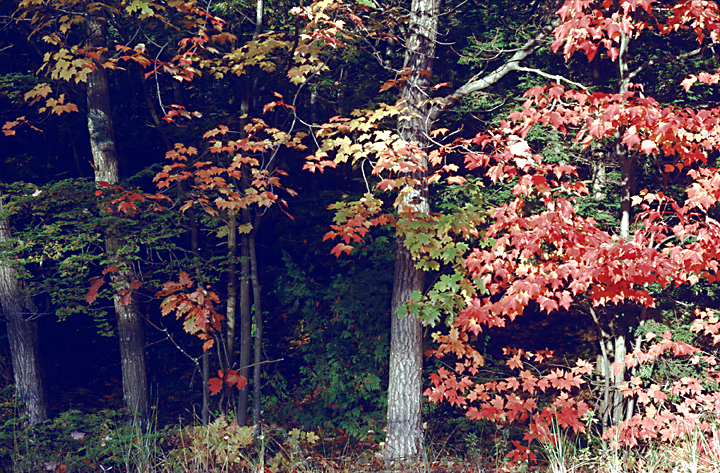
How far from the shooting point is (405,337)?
5648 millimetres

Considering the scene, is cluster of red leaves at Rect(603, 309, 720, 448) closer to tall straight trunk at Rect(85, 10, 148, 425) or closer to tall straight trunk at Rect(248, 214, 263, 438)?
tall straight trunk at Rect(248, 214, 263, 438)

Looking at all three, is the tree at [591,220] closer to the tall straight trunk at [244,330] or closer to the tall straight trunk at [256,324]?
the tall straight trunk at [256,324]

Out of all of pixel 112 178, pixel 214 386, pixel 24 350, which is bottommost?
pixel 214 386

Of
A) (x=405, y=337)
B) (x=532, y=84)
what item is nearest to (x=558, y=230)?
(x=405, y=337)

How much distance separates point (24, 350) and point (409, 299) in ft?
16.5

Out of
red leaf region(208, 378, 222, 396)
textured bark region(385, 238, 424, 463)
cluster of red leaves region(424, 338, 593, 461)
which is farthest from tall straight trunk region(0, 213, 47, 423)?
cluster of red leaves region(424, 338, 593, 461)

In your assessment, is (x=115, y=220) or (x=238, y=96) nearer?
(x=115, y=220)

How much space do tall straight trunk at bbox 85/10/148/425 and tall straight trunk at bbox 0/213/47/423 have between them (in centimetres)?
136

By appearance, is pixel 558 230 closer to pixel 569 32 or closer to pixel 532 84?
pixel 569 32

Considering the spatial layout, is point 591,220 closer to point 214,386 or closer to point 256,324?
point 256,324

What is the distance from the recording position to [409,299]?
5.62 m

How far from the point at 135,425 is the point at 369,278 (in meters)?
3.20

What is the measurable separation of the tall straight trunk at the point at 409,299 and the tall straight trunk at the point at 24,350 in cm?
456

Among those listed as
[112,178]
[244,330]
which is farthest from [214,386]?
[112,178]
